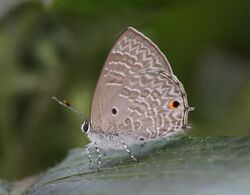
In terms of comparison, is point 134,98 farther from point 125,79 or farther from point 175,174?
point 175,174

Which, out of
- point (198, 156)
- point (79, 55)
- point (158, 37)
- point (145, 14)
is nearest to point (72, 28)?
point (79, 55)

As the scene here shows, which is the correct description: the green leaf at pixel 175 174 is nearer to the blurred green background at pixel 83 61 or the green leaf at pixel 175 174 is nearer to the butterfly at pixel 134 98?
the butterfly at pixel 134 98

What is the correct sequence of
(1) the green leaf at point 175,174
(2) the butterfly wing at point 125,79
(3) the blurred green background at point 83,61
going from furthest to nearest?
1. (3) the blurred green background at point 83,61
2. (2) the butterfly wing at point 125,79
3. (1) the green leaf at point 175,174

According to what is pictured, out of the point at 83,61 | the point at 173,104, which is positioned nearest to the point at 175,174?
the point at 173,104

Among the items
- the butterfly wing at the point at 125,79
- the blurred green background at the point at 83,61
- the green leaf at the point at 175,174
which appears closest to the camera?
the green leaf at the point at 175,174

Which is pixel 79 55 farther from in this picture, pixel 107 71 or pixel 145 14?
pixel 107 71

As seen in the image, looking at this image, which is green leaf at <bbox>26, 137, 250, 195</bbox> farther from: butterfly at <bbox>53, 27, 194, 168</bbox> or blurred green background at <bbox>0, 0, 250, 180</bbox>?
blurred green background at <bbox>0, 0, 250, 180</bbox>

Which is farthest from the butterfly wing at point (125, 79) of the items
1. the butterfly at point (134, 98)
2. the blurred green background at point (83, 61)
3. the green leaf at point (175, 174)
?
the blurred green background at point (83, 61)
